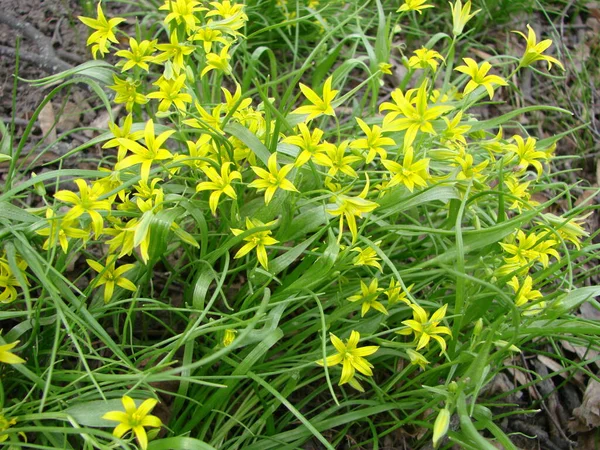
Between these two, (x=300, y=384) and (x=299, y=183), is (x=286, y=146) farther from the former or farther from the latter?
(x=300, y=384)

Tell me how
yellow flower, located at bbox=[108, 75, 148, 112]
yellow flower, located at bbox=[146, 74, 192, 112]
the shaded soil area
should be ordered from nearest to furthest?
yellow flower, located at bbox=[146, 74, 192, 112], yellow flower, located at bbox=[108, 75, 148, 112], the shaded soil area

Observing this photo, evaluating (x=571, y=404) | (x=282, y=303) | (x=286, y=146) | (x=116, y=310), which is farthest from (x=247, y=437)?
(x=571, y=404)

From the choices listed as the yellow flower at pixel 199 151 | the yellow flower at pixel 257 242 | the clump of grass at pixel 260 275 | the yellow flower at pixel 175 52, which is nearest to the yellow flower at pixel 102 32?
the clump of grass at pixel 260 275

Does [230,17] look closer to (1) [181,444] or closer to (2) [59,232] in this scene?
(2) [59,232]

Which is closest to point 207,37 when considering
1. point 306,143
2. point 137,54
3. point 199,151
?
point 137,54

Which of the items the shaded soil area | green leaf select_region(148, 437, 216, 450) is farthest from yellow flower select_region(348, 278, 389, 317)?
the shaded soil area

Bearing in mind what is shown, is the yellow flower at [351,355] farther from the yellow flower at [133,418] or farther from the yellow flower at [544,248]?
the yellow flower at [544,248]

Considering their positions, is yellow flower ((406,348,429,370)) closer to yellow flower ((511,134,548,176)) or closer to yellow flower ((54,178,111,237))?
yellow flower ((511,134,548,176))
